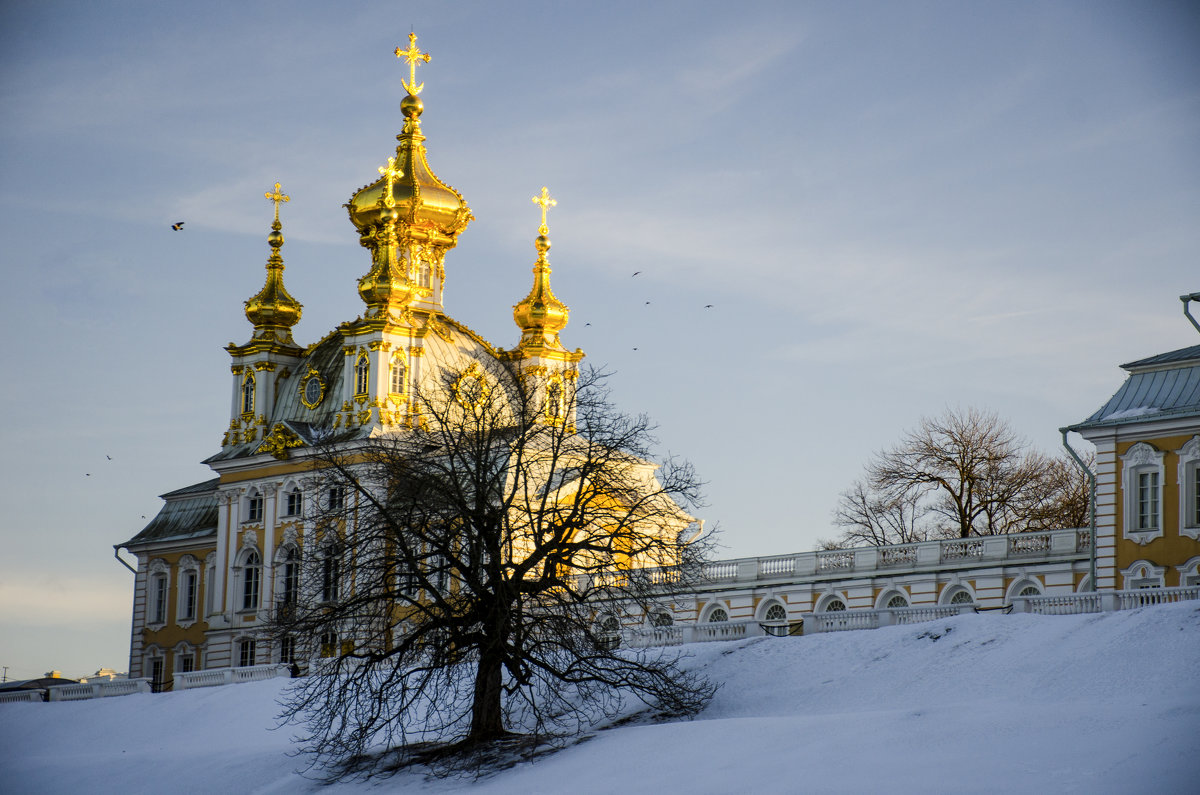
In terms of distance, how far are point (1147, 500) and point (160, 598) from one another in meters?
36.8

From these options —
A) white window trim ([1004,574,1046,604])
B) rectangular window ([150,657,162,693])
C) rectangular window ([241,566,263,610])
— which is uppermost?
white window trim ([1004,574,1046,604])

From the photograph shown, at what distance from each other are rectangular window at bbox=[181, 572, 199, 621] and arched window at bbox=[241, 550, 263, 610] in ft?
12.1

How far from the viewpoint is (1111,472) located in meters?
41.4

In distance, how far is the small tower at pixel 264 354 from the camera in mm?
61750

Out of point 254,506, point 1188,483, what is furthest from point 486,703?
point 254,506

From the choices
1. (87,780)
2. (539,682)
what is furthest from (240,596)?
(539,682)

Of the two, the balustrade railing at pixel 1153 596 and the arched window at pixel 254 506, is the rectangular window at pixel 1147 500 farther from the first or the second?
the arched window at pixel 254 506

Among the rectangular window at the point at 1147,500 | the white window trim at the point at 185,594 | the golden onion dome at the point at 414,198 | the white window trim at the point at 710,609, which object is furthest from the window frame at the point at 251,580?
the rectangular window at the point at 1147,500

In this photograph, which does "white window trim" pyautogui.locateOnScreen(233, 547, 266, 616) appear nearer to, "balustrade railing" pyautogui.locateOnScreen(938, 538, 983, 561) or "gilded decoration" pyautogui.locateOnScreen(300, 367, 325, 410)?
"gilded decoration" pyautogui.locateOnScreen(300, 367, 325, 410)

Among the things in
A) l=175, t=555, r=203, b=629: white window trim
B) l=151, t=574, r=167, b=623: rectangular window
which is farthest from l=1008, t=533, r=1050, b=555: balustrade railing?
l=151, t=574, r=167, b=623: rectangular window

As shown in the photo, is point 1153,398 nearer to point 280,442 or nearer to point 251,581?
point 280,442

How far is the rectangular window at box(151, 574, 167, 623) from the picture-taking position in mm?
64438

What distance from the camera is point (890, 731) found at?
27.7 meters

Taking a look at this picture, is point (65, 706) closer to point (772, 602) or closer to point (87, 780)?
point (87, 780)
